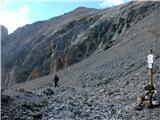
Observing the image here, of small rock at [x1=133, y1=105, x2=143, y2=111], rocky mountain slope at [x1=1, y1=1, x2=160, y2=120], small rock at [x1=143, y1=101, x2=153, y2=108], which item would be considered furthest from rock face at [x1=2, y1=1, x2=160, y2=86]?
small rock at [x1=133, y1=105, x2=143, y2=111]

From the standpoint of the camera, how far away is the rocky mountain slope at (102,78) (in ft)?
79.0

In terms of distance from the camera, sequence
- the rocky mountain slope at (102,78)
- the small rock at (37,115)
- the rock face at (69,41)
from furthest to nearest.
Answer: the rock face at (69,41), the rocky mountain slope at (102,78), the small rock at (37,115)

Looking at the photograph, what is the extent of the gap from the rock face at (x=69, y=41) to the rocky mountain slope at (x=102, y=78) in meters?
0.24

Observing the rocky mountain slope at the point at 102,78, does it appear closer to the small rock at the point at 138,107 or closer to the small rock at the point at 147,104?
the small rock at the point at 138,107

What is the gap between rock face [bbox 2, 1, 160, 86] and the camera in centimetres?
7538

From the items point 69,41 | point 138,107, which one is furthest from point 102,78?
point 69,41

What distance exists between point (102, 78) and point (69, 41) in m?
46.7

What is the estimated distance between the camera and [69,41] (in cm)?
9306

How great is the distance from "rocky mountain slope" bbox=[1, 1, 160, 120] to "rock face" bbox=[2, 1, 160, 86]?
24cm

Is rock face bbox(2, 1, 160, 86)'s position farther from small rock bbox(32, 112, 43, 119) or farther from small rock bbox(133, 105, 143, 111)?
small rock bbox(32, 112, 43, 119)

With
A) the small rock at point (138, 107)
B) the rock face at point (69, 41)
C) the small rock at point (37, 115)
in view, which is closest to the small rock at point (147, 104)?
the small rock at point (138, 107)

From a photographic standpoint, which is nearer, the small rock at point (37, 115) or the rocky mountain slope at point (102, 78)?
the small rock at point (37, 115)

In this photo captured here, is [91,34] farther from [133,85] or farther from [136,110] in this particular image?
[136,110]

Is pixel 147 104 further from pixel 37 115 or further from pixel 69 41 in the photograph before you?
pixel 69 41
